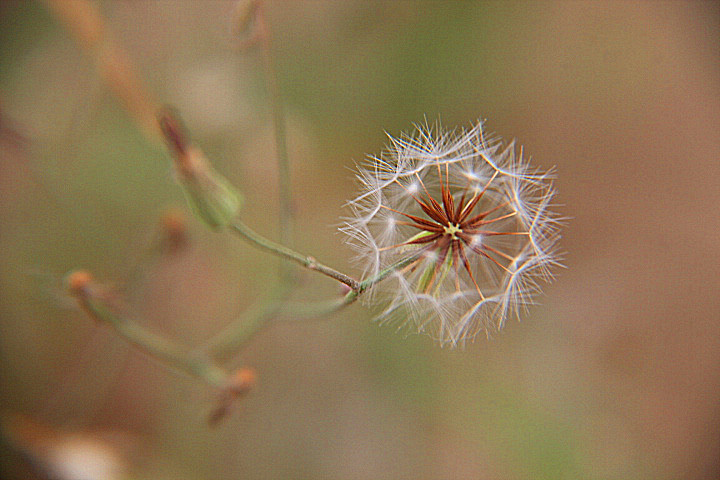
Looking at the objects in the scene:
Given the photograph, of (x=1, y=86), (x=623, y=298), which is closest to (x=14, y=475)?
(x=1, y=86)

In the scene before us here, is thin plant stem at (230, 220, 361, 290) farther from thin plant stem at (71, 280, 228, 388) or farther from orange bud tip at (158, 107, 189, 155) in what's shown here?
thin plant stem at (71, 280, 228, 388)

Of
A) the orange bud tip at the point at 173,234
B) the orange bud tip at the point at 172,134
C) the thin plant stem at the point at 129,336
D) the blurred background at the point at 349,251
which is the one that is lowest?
the thin plant stem at the point at 129,336

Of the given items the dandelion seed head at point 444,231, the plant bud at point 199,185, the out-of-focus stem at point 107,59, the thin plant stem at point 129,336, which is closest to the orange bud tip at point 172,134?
the plant bud at point 199,185

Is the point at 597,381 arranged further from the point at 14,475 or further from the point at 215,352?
the point at 14,475

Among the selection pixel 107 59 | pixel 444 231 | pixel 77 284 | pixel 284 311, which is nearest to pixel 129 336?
pixel 77 284

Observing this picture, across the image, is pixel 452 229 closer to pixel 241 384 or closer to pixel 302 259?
pixel 302 259

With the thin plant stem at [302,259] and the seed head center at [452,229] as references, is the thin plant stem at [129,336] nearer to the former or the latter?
the thin plant stem at [302,259]
